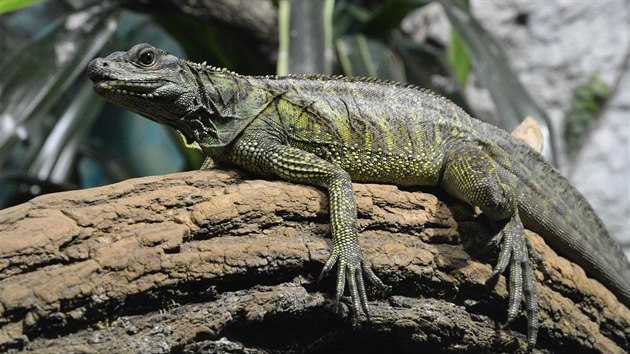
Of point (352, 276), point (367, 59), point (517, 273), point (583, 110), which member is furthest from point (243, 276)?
point (583, 110)

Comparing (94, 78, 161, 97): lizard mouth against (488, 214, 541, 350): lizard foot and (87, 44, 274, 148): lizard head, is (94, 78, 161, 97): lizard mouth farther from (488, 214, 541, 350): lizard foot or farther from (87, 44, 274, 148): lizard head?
(488, 214, 541, 350): lizard foot

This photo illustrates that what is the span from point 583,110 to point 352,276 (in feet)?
24.1

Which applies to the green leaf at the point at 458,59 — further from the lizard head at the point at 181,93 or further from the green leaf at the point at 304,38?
the lizard head at the point at 181,93

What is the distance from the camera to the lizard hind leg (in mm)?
3758

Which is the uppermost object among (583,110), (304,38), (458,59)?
(583,110)

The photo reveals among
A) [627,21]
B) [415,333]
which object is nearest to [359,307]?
[415,333]

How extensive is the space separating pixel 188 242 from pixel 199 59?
4.22m

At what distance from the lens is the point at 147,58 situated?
3525mm

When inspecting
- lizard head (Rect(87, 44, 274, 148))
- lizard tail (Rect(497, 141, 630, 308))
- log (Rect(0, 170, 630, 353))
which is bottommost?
log (Rect(0, 170, 630, 353))

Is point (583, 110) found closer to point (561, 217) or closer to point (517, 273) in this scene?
point (561, 217)

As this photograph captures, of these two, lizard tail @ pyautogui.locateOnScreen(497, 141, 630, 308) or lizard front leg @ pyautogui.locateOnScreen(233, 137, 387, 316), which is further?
lizard tail @ pyautogui.locateOnScreen(497, 141, 630, 308)

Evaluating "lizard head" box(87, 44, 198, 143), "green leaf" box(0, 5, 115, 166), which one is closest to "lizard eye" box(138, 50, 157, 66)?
"lizard head" box(87, 44, 198, 143)

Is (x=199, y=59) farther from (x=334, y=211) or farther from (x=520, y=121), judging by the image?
(x=334, y=211)

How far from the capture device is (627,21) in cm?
927
